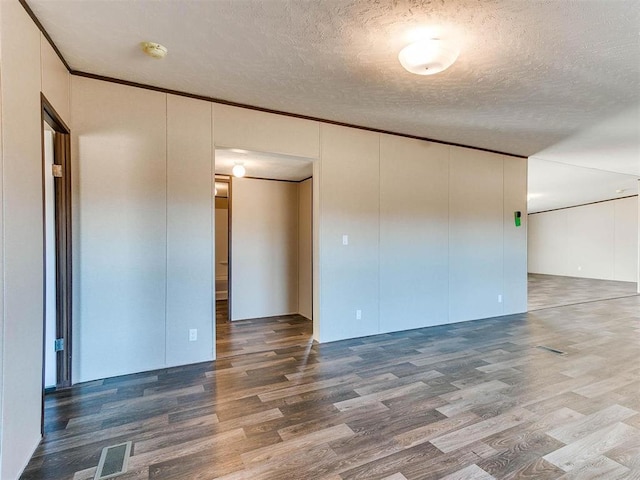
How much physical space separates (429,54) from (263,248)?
3.83m

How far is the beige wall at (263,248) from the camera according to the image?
17.1ft

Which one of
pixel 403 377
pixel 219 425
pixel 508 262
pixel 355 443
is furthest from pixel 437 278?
pixel 219 425

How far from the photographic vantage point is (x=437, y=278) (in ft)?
15.5

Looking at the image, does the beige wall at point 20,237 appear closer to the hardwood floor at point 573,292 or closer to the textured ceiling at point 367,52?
the textured ceiling at point 367,52

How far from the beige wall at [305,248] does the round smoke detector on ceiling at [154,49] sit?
9.80 feet

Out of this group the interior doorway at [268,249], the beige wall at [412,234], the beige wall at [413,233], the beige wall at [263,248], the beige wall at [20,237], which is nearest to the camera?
the beige wall at [20,237]

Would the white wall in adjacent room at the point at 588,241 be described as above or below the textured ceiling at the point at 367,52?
below

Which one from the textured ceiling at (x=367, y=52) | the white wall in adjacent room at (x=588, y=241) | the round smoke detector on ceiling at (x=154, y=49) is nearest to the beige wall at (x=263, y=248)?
the textured ceiling at (x=367, y=52)

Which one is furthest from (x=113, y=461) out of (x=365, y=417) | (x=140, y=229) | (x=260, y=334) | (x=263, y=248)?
(x=263, y=248)

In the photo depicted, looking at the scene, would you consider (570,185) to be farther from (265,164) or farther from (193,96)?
(193,96)

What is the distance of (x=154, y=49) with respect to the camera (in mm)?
2398

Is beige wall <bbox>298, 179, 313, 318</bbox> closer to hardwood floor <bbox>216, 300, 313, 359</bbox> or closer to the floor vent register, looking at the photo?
hardwood floor <bbox>216, 300, 313, 359</bbox>

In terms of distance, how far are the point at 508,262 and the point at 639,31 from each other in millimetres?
3797

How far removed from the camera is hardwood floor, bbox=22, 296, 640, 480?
5.92 feet
